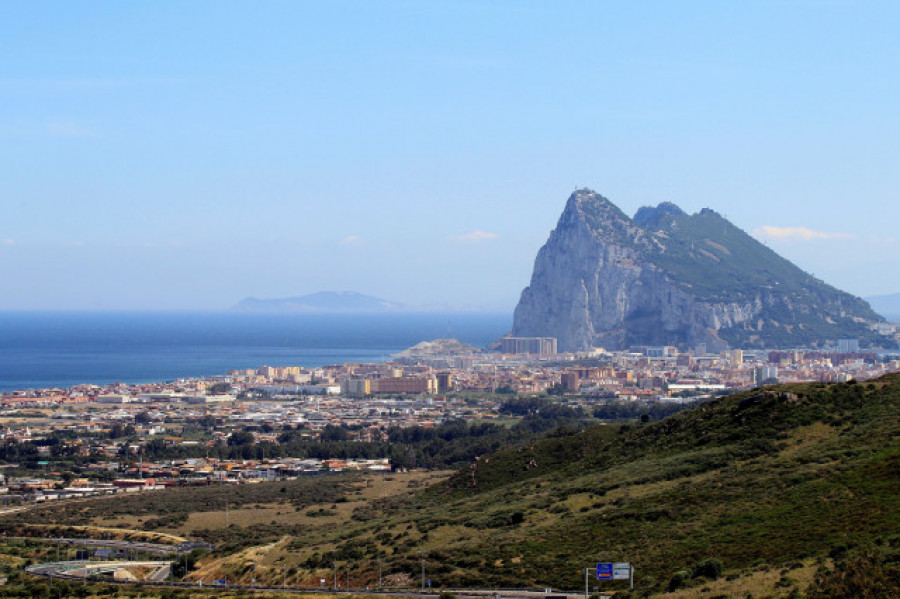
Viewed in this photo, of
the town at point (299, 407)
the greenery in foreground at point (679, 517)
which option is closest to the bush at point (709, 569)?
the greenery in foreground at point (679, 517)

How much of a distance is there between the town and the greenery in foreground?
1025 inches

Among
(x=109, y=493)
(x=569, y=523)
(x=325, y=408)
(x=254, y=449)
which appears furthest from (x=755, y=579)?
(x=325, y=408)

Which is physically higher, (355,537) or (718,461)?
(718,461)

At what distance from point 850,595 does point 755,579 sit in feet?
10.1

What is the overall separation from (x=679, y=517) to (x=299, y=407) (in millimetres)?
92363

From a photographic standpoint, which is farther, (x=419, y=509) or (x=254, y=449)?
(x=254, y=449)

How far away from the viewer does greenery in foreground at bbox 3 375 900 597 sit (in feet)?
88.9

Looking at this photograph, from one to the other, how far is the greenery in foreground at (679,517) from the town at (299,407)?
26.0 m

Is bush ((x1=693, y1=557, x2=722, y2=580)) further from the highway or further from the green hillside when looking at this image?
the highway

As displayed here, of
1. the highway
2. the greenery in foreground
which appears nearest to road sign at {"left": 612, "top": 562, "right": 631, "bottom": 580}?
the greenery in foreground

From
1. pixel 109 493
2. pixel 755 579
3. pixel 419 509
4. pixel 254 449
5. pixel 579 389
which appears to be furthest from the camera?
pixel 579 389

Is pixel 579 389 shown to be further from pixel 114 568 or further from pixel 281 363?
pixel 114 568

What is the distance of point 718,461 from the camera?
38938mm

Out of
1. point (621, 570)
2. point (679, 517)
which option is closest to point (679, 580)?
point (621, 570)
